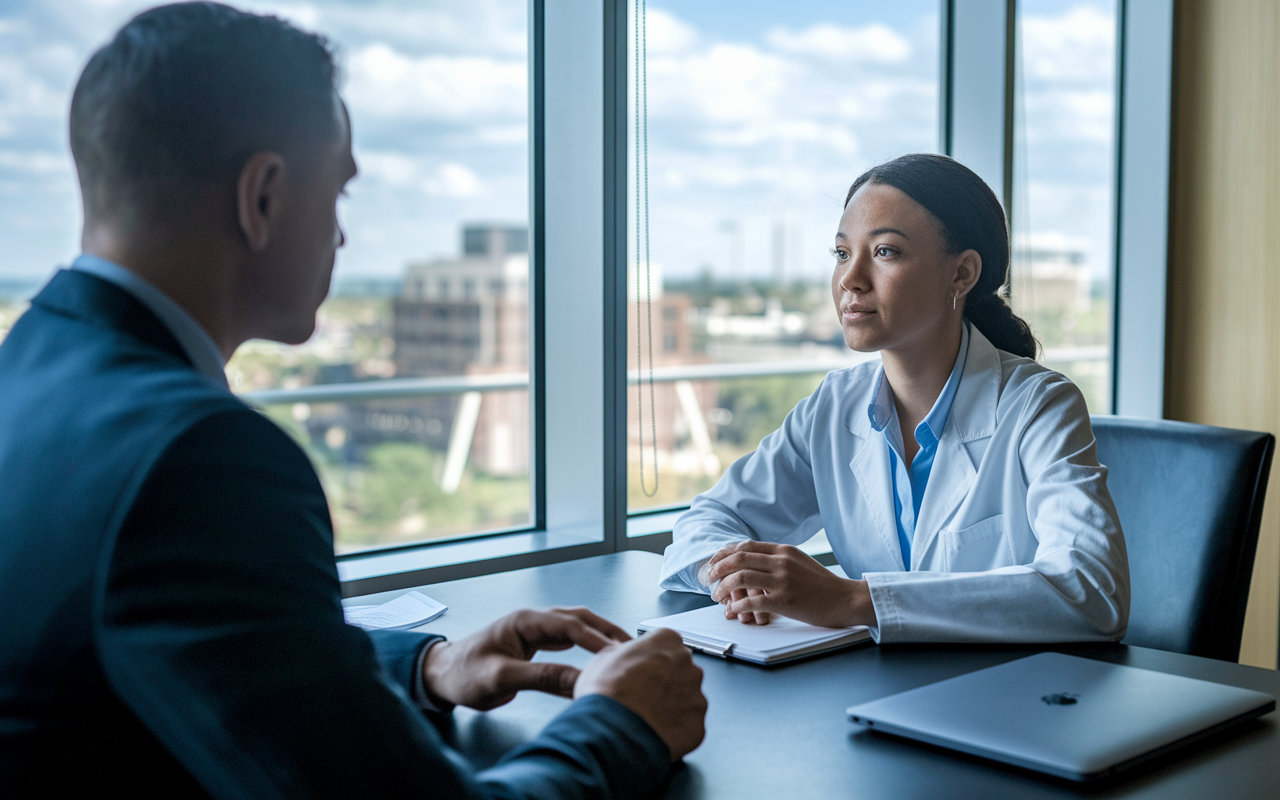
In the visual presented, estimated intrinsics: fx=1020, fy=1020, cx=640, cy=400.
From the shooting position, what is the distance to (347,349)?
7.85 metres

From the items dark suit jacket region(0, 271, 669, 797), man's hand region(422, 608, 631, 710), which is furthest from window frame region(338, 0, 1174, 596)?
dark suit jacket region(0, 271, 669, 797)

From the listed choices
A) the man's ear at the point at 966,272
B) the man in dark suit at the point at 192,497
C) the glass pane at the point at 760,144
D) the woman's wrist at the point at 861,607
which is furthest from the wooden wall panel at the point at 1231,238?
the glass pane at the point at 760,144

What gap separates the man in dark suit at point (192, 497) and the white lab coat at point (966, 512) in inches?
22.7

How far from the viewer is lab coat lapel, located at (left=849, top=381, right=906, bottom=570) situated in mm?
1628

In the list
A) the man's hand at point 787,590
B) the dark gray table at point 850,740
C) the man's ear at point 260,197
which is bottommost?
the dark gray table at point 850,740

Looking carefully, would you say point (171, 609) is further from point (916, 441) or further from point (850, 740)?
point (916, 441)

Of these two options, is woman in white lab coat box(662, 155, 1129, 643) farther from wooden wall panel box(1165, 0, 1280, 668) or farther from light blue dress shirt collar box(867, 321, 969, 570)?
wooden wall panel box(1165, 0, 1280, 668)

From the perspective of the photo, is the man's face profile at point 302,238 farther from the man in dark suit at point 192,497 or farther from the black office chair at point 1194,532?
the black office chair at point 1194,532

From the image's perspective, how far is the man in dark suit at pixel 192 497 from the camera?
53cm

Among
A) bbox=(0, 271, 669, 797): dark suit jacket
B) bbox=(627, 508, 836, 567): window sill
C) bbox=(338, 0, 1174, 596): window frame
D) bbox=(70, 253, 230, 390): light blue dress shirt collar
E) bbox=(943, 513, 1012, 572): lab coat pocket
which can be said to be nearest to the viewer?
bbox=(0, 271, 669, 797): dark suit jacket

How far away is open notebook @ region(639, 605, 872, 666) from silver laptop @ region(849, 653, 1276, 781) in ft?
0.59

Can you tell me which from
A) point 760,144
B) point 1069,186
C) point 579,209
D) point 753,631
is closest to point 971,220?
point 579,209

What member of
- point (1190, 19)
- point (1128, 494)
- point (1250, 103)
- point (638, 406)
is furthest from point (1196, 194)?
point (638, 406)

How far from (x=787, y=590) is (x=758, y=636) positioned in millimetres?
76
